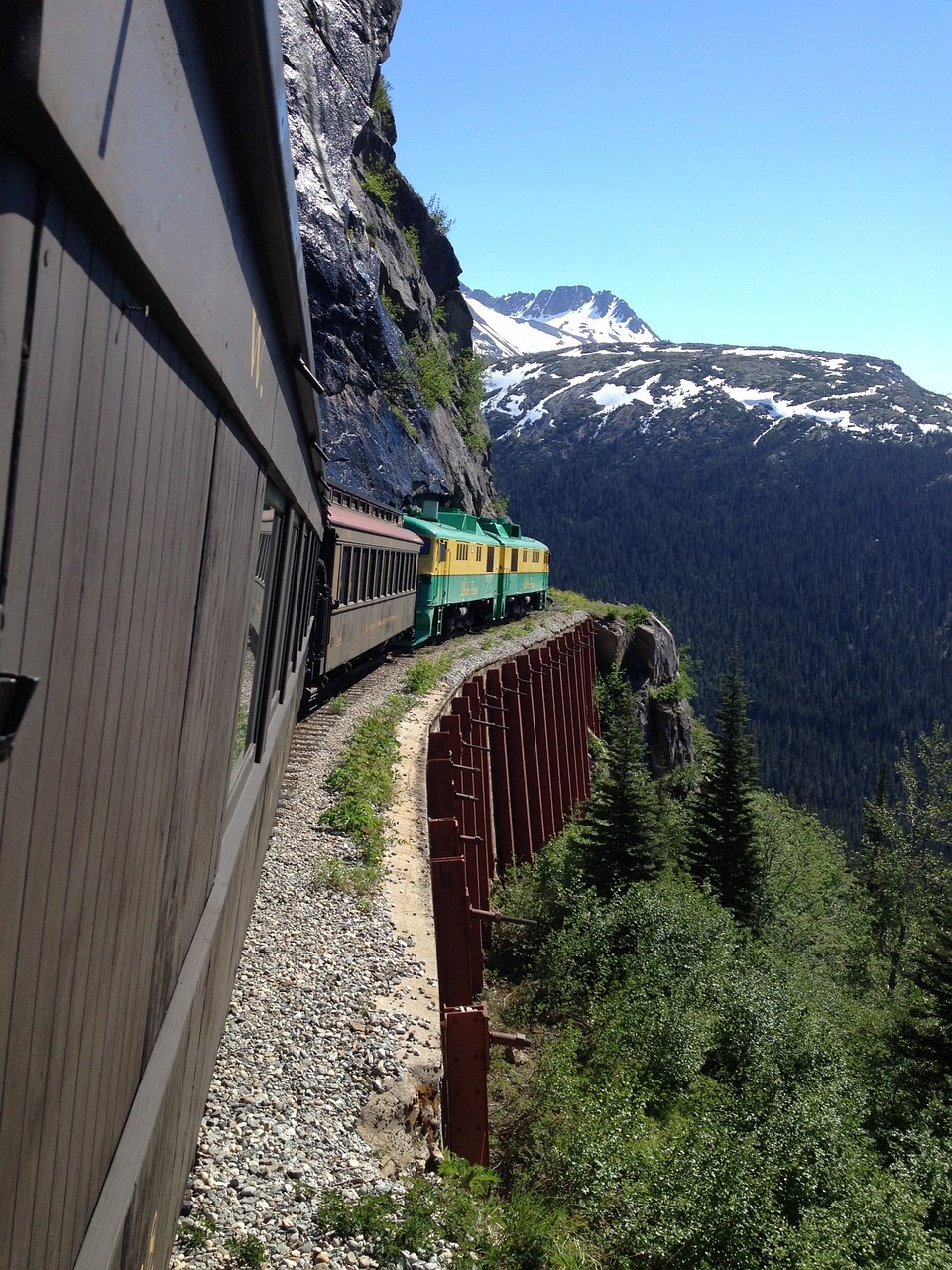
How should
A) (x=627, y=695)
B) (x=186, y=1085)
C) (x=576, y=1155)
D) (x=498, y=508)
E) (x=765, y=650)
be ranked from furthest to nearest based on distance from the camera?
(x=765, y=650) < (x=498, y=508) < (x=627, y=695) < (x=576, y=1155) < (x=186, y=1085)

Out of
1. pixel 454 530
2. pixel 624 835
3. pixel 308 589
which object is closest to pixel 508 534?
pixel 454 530

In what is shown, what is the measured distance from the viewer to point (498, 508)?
6194cm

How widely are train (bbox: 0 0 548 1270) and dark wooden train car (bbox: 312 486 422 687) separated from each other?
28.8ft

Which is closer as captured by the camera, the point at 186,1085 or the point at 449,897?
the point at 186,1085

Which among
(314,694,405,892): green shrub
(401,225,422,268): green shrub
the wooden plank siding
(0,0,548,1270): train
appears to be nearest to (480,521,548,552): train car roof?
(314,694,405,892): green shrub

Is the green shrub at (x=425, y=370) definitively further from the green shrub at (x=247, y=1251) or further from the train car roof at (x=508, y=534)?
the green shrub at (x=247, y=1251)

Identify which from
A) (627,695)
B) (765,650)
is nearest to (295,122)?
(627,695)

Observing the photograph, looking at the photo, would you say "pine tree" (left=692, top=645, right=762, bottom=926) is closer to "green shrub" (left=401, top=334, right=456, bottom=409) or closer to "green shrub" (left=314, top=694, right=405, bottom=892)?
"green shrub" (left=314, top=694, right=405, bottom=892)

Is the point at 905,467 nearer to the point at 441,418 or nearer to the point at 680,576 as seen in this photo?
the point at 680,576

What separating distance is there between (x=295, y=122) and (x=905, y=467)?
148 m

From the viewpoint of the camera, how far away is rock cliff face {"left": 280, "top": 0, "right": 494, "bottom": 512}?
111 ft

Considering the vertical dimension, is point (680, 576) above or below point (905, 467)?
below

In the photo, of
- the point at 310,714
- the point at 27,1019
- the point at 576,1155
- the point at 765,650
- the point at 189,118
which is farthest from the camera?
the point at 765,650

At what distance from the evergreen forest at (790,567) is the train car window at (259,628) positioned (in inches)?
3903
